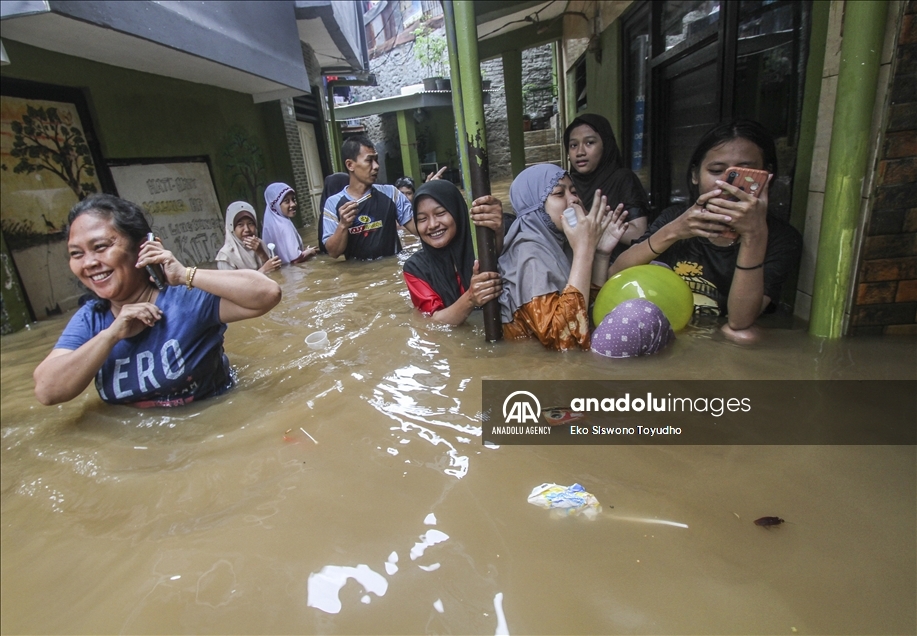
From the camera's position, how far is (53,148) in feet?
17.2

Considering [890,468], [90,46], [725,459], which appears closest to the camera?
[890,468]

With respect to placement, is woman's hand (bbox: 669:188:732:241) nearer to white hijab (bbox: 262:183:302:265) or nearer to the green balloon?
the green balloon

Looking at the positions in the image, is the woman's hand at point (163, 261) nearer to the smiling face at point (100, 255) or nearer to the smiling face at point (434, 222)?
the smiling face at point (100, 255)

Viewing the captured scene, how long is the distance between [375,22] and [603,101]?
2545 centimetres

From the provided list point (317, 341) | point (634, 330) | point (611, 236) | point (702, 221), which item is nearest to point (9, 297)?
point (317, 341)

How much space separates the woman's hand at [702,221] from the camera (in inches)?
90.1

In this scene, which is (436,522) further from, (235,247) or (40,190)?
(40,190)

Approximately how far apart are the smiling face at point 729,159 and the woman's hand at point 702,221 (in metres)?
0.10

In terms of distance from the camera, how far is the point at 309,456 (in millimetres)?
1967

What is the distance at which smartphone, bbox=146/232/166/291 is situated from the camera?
2307 mm

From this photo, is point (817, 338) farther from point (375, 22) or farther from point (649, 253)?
point (375, 22)

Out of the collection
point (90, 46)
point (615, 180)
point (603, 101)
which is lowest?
point (615, 180)

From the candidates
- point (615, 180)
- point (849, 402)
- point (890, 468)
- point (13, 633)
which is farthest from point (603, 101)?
point (13, 633)

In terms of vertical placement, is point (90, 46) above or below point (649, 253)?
above
